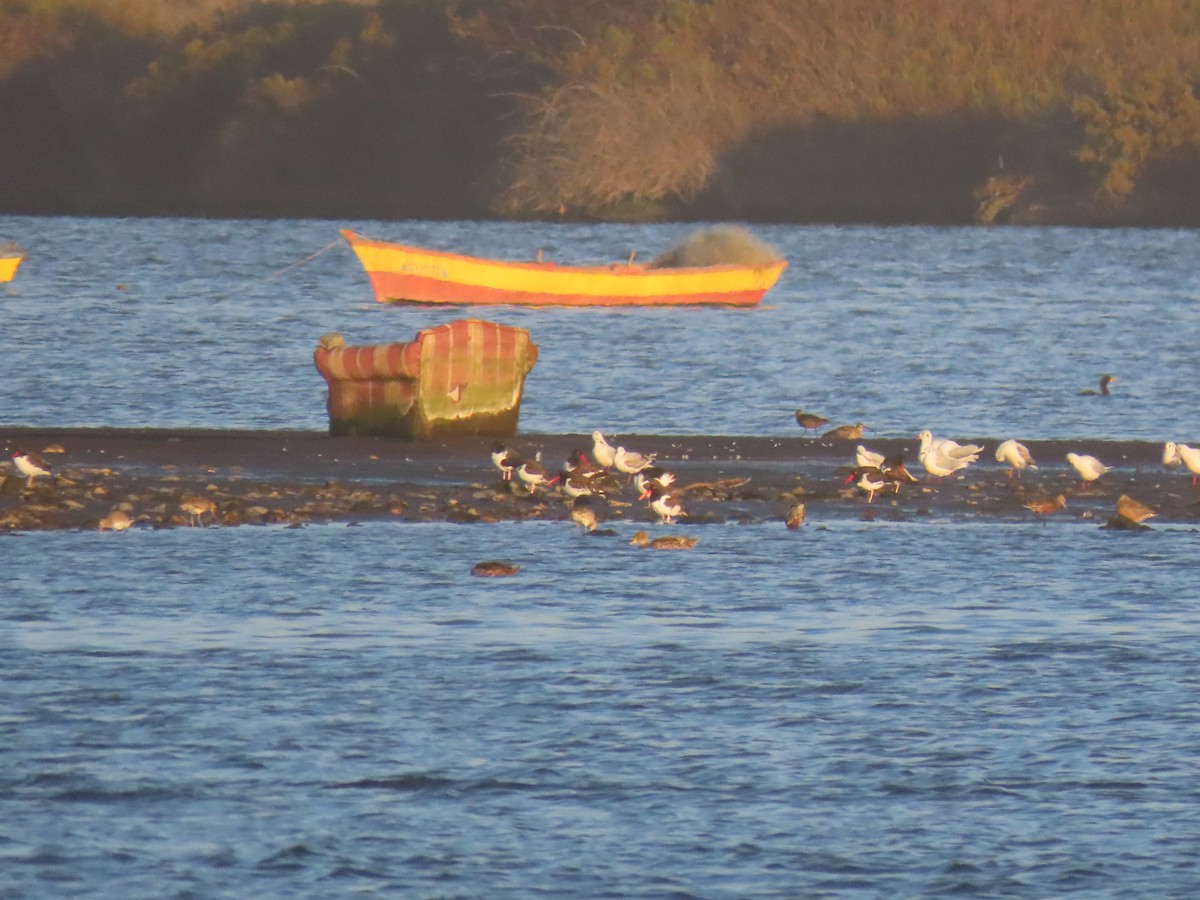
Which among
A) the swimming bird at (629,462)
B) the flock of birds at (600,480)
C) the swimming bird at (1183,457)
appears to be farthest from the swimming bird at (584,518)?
the swimming bird at (1183,457)

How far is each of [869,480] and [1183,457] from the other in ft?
10.2

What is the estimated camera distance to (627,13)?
122 metres

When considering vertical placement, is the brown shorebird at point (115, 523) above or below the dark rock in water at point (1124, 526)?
above

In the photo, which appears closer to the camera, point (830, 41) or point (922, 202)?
point (922, 202)

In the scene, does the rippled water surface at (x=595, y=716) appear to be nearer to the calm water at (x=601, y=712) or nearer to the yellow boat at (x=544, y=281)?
the calm water at (x=601, y=712)

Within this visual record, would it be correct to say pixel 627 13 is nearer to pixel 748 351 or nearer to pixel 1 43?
pixel 1 43

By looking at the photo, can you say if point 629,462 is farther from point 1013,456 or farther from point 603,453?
point 1013,456

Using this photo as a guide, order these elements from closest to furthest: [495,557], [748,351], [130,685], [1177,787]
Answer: [1177,787]
[130,685]
[495,557]
[748,351]

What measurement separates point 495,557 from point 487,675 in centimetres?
406

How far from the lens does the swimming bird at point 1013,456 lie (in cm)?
2278

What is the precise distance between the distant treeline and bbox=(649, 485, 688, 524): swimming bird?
87.4m

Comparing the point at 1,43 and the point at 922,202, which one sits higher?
the point at 1,43

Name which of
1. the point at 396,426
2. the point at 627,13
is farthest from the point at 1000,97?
the point at 396,426

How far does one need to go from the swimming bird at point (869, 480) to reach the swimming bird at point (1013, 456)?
1.67 metres
